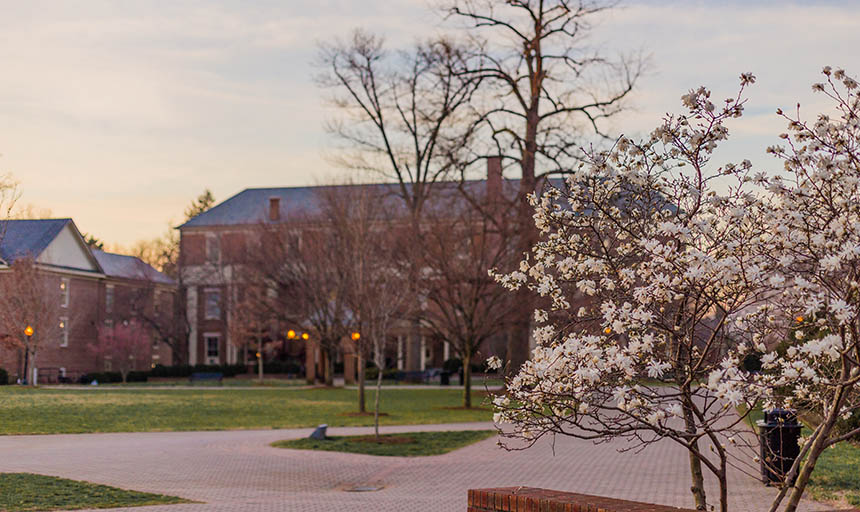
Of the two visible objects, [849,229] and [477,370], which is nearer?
[849,229]

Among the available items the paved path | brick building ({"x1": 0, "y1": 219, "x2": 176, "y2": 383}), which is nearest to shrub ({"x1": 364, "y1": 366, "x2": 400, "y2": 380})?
brick building ({"x1": 0, "y1": 219, "x2": 176, "y2": 383})

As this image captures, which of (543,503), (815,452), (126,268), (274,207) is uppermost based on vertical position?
(274,207)

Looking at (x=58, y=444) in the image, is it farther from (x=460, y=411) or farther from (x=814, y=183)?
(x=814, y=183)

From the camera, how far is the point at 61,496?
12.8 m

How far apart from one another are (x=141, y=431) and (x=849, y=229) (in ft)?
67.5

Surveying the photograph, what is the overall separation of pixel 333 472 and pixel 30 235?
137 ft

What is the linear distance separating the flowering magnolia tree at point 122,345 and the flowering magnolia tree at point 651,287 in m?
48.2

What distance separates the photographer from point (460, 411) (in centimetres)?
2998

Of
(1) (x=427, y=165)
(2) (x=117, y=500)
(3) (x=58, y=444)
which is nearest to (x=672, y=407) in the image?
(2) (x=117, y=500)

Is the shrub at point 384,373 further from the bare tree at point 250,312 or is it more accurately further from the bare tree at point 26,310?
the bare tree at point 26,310

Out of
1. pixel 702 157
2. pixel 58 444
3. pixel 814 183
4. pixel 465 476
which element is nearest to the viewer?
pixel 814 183

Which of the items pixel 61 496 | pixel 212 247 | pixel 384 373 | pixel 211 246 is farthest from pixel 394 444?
pixel 211 246

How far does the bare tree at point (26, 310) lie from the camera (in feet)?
135

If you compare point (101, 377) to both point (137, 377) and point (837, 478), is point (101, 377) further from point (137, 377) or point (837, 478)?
point (837, 478)
